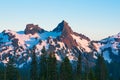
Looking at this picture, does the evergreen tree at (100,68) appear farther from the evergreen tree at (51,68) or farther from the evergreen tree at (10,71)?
the evergreen tree at (10,71)

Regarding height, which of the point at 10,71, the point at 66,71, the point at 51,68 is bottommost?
the point at 10,71

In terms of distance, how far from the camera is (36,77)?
4808 inches

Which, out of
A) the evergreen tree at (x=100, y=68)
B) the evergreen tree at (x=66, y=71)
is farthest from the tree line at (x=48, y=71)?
the evergreen tree at (x=100, y=68)

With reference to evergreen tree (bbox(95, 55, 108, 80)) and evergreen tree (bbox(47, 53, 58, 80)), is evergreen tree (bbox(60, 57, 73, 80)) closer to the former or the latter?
evergreen tree (bbox(47, 53, 58, 80))

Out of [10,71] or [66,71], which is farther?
[66,71]

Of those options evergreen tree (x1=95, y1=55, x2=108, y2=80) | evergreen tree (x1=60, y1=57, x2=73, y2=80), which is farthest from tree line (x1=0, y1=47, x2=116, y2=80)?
evergreen tree (x1=95, y1=55, x2=108, y2=80)

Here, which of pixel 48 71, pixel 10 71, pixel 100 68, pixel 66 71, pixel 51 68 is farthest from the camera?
pixel 100 68

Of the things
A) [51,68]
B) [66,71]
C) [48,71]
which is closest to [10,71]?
[51,68]

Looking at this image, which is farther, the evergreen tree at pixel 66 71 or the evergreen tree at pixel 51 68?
the evergreen tree at pixel 66 71

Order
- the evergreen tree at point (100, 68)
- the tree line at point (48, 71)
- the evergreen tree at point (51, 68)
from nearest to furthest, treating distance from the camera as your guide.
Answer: the tree line at point (48, 71), the evergreen tree at point (51, 68), the evergreen tree at point (100, 68)

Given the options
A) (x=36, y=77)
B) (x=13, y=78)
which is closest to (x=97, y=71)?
(x=36, y=77)

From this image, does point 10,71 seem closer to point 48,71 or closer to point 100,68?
point 48,71

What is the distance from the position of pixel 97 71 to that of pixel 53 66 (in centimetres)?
2293

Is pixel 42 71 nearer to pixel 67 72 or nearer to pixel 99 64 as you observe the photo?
pixel 67 72
